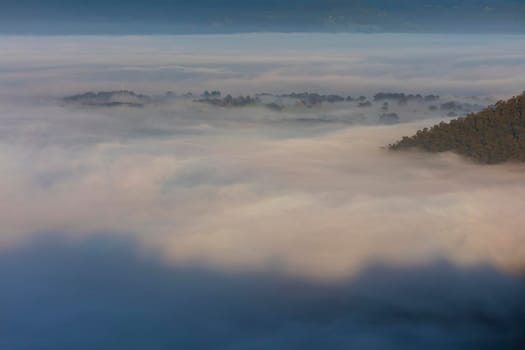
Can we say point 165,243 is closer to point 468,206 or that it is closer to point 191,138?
point 468,206

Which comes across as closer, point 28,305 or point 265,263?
point 28,305

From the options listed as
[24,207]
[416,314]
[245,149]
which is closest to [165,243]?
[24,207]

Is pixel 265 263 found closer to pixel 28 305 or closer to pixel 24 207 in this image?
pixel 28 305

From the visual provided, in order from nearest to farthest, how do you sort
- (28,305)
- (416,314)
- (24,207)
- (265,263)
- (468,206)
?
(416,314)
(28,305)
(265,263)
(468,206)
(24,207)

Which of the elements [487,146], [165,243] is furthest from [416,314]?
[487,146]

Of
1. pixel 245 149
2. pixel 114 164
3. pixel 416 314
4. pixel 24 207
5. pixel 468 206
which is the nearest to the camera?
pixel 416 314

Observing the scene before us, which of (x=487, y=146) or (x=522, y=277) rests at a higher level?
(x=487, y=146)

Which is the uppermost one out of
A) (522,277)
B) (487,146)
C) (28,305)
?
(487,146)
